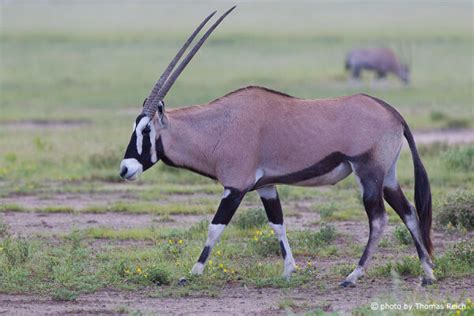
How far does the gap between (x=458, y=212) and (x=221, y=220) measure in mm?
3263

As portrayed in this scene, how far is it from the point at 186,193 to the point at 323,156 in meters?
5.26

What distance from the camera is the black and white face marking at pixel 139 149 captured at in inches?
354

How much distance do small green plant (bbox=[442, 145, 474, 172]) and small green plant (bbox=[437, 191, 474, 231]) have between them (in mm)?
3769

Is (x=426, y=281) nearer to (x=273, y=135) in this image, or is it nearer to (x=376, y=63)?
(x=273, y=135)

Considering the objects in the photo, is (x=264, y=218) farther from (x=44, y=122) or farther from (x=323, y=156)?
(x=44, y=122)

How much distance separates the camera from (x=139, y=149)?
9023 millimetres

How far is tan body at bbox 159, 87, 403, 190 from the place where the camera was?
8.99m

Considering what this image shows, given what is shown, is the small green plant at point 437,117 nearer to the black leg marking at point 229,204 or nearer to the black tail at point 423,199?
the black tail at point 423,199

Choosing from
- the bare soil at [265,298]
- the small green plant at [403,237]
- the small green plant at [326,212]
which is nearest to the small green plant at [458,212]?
the bare soil at [265,298]

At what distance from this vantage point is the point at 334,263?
9.82 meters

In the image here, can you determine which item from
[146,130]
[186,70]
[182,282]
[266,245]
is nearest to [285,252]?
[266,245]

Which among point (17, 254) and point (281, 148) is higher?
point (281, 148)

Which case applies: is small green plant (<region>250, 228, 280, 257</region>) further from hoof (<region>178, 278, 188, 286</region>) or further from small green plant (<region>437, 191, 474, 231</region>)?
small green plant (<region>437, 191, 474, 231</region>)

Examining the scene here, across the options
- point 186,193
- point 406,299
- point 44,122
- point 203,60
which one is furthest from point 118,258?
point 203,60
